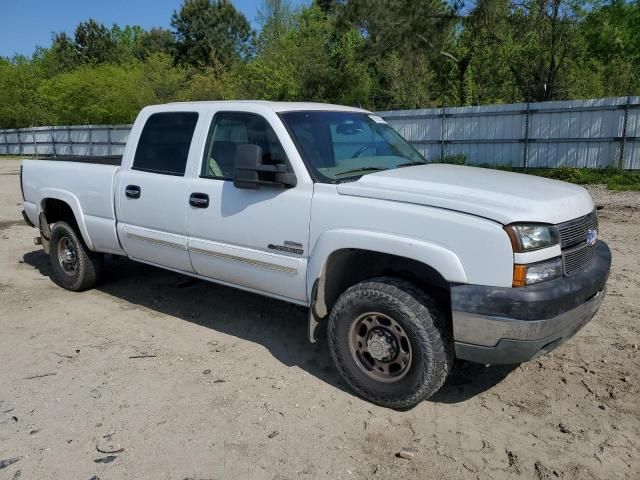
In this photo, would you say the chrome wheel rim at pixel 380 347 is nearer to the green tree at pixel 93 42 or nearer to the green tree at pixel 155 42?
the green tree at pixel 155 42

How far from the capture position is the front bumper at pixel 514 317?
3.04m

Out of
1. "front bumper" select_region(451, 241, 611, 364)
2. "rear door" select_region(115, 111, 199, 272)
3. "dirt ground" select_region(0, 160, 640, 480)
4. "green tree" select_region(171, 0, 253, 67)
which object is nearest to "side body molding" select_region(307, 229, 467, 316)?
"front bumper" select_region(451, 241, 611, 364)

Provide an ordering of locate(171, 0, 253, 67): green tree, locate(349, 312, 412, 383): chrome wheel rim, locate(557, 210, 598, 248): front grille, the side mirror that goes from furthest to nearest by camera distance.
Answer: locate(171, 0, 253, 67): green tree → the side mirror → locate(349, 312, 412, 383): chrome wheel rim → locate(557, 210, 598, 248): front grille

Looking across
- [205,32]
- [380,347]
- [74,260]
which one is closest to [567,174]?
[74,260]

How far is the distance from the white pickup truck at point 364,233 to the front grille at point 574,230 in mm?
13

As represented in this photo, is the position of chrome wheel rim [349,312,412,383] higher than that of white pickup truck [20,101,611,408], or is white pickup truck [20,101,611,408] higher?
white pickup truck [20,101,611,408]

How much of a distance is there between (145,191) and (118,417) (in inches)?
82.3

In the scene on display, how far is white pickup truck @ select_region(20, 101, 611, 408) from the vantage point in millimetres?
3113

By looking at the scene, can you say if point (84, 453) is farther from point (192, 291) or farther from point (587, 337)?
point (587, 337)

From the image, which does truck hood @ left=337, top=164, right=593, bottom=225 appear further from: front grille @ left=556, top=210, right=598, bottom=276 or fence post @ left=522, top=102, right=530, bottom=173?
fence post @ left=522, top=102, right=530, bottom=173

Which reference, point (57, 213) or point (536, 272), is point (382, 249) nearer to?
point (536, 272)

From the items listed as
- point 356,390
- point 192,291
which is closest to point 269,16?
point 192,291

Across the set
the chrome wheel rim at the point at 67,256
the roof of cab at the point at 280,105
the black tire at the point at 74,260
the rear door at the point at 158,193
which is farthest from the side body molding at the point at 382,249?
the chrome wheel rim at the point at 67,256

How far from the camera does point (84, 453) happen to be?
3176mm
